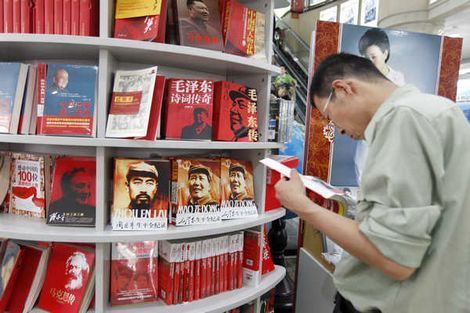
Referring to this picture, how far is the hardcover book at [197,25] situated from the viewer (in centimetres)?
162

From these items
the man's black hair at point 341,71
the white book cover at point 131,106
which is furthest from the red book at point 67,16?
the man's black hair at point 341,71

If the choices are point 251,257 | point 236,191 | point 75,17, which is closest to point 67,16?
point 75,17

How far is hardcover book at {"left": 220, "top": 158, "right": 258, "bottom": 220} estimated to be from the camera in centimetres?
173

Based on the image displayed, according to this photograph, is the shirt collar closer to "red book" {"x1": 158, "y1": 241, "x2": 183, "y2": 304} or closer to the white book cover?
the white book cover

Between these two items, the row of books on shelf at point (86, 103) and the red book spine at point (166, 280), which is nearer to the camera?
the row of books on shelf at point (86, 103)

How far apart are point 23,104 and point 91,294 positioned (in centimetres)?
88

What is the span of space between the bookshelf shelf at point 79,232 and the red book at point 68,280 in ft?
0.45

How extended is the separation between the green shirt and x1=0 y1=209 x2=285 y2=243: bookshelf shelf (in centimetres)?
76

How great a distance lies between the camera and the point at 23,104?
147cm

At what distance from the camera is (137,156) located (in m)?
1.75

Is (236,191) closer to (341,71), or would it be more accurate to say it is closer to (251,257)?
(251,257)

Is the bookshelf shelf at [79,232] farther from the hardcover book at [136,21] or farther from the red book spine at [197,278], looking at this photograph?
the hardcover book at [136,21]

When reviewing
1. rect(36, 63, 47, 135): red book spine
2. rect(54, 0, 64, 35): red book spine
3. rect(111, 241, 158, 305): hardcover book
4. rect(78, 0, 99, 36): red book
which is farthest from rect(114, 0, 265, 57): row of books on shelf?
rect(111, 241, 158, 305): hardcover book

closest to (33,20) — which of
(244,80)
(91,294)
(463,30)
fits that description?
(244,80)
